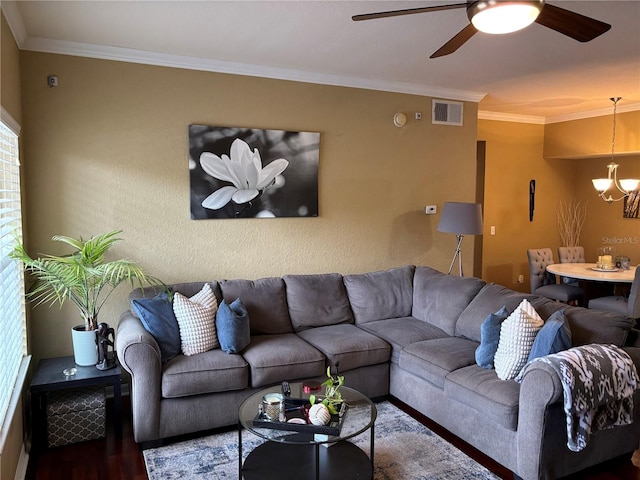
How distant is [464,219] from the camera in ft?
15.2

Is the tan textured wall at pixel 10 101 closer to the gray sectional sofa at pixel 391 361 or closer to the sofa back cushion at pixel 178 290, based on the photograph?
the gray sectional sofa at pixel 391 361

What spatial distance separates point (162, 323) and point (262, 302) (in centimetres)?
90

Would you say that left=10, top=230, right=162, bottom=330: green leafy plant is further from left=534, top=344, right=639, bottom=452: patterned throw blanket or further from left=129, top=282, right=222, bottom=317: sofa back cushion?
left=534, top=344, right=639, bottom=452: patterned throw blanket

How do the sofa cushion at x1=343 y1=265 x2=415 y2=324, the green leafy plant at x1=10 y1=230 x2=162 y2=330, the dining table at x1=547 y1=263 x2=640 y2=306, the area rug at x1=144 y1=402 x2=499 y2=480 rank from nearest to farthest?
1. the area rug at x1=144 y1=402 x2=499 y2=480
2. the green leafy plant at x1=10 y1=230 x2=162 y2=330
3. the sofa cushion at x1=343 y1=265 x2=415 y2=324
4. the dining table at x1=547 y1=263 x2=640 y2=306

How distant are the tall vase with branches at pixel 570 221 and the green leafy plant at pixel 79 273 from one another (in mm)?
6021

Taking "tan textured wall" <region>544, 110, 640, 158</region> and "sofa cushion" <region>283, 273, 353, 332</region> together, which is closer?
"sofa cushion" <region>283, 273, 353, 332</region>

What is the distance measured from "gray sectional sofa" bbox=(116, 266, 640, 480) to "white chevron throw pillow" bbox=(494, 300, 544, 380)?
0.10 metres

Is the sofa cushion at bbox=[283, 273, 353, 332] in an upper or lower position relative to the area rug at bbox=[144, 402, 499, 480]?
upper

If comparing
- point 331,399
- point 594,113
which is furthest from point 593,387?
point 594,113

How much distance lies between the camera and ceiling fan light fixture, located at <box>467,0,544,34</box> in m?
1.89

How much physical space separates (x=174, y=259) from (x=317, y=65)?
2027 millimetres

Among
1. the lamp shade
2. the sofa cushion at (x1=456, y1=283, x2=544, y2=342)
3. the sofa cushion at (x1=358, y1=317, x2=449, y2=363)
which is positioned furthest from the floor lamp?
the sofa cushion at (x1=358, y1=317, x2=449, y2=363)

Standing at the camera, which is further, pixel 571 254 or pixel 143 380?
pixel 571 254

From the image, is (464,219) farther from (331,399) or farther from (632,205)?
(632,205)
